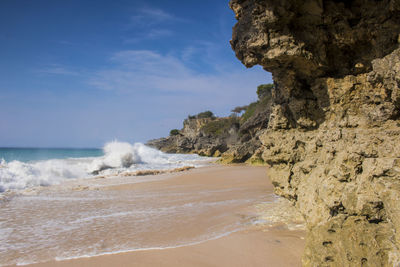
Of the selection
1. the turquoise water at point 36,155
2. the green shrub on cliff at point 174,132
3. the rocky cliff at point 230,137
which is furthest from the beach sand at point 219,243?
the green shrub on cliff at point 174,132

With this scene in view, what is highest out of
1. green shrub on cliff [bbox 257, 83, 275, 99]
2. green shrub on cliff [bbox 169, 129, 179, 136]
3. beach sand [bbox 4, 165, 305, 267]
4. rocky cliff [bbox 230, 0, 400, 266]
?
green shrub on cliff [bbox 257, 83, 275, 99]

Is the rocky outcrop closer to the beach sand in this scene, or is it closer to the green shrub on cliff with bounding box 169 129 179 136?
the green shrub on cliff with bounding box 169 129 179 136

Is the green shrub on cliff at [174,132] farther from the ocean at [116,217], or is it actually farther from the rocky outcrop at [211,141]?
the ocean at [116,217]

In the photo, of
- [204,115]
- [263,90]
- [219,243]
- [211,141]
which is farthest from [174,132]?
[219,243]

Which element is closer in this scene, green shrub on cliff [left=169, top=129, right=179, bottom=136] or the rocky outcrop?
the rocky outcrop

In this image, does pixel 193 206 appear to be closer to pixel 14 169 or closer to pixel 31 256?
pixel 31 256

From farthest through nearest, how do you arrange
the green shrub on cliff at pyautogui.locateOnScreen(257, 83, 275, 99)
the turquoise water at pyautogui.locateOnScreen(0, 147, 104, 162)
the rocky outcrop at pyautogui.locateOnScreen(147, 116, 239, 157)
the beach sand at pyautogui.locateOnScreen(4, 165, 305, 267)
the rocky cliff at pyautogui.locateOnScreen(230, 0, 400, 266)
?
the green shrub on cliff at pyautogui.locateOnScreen(257, 83, 275, 99)
the turquoise water at pyautogui.locateOnScreen(0, 147, 104, 162)
the rocky outcrop at pyautogui.locateOnScreen(147, 116, 239, 157)
the beach sand at pyautogui.locateOnScreen(4, 165, 305, 267)
the rocky cliff at pyautogui.locateOnScreen(230, 0, 400, 266)

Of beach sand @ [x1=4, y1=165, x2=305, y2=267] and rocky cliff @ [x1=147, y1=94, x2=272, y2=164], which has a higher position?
rocky cliff @ [x1=147, y1=94, x2=272, y2=164]

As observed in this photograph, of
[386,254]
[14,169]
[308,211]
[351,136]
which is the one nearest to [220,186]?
[308,211]

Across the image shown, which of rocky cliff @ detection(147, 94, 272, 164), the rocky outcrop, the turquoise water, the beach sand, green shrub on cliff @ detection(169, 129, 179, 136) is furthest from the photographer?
green shrub on cliff @ detection(169, 129, 179, 136)

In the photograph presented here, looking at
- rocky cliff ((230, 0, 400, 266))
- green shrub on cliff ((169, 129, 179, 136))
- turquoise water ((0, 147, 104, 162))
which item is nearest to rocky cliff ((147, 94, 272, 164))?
green shrub on cliff ((169, 129, 179, 136))

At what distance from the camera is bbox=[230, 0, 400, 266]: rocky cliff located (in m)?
2.56

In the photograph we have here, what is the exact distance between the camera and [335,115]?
3.99m

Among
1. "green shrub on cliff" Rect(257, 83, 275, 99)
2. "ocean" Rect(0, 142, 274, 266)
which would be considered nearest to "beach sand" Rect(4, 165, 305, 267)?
"ocean" Rect(0, 142, 274, 266)
